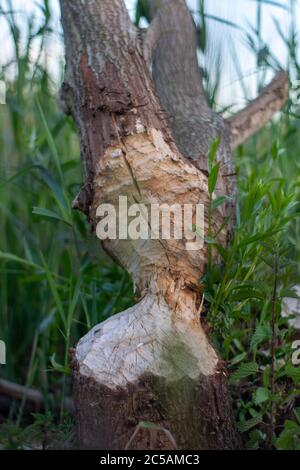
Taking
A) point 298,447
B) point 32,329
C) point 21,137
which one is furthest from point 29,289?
point 298,447

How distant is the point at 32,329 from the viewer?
7.32 feet

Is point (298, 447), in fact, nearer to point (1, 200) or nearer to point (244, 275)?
point (244, 275)

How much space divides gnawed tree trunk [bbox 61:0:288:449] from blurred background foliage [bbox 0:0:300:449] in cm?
9

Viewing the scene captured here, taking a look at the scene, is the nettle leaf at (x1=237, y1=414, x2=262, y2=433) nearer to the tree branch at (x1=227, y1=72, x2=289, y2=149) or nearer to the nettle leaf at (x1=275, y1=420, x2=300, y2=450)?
the nettle leaf at (x1=275, y1=420, x2=300, y2=450)

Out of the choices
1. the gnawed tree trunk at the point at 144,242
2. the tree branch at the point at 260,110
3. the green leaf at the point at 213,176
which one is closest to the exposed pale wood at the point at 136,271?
the gnawed tree trunk at the point at 144,242

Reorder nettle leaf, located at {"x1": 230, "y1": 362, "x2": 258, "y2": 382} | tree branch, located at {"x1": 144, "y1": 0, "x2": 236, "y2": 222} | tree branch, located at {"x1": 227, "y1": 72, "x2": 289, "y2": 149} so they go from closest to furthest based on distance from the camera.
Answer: nettle leaf, located at {"x1": 230, "y1": 362, "x2": 258, "y2": 382} < tree branch, located at {"x1": 144, "y1": 0, "x2": 236, "y2": 222} < tree branch, located at {"x1": 227, "y1": 72, "x2": 289, "y2": 149}

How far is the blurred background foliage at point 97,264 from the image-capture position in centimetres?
144

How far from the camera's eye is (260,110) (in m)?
1.99

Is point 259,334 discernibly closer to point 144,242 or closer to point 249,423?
point 249,423

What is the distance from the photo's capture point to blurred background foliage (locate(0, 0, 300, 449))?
4.72 ft

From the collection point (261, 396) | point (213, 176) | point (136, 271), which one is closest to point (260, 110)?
point (213, 176)

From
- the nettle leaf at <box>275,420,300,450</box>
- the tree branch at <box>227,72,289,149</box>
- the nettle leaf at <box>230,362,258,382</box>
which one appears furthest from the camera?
the tree branch at <box>227,72,289,149</box>

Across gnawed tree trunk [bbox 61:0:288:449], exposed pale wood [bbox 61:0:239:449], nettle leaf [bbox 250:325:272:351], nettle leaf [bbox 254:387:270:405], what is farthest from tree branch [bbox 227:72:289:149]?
nettle leaf [bbox 254:387:270:405]

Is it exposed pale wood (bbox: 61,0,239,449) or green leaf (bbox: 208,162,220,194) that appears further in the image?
green leaf (bbox: 208,162,220,194)
